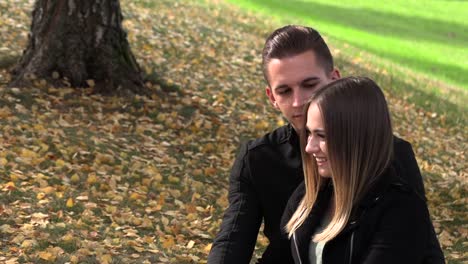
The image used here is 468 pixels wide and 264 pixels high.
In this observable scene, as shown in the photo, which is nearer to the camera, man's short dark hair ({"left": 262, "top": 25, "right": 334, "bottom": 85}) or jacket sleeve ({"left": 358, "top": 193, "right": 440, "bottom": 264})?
jacket sleeve ({"left": 358, "top": 193, "right": 440, "bottom": 264})

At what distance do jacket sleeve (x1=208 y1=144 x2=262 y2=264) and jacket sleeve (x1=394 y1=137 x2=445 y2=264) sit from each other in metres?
0.69

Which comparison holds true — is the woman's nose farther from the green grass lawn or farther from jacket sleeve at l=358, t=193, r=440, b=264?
the green grass lawn

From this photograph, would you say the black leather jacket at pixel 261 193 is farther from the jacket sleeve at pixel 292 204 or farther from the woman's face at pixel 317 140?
the woman's face at pixel 317 140

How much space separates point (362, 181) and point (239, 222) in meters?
0.85

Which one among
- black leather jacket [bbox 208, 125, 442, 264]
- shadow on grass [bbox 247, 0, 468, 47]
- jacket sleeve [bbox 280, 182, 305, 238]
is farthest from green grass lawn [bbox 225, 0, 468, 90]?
jacket sleeve [bbox 280, 182, 305, 238]

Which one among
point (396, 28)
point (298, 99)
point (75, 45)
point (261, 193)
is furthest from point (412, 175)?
point (396, 28)

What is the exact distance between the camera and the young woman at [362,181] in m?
3.13

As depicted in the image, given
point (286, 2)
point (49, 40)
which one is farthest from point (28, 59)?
point (286, 2)

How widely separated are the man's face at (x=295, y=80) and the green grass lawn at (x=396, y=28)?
1481 centimetres

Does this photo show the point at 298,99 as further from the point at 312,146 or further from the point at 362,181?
the point at 362,181

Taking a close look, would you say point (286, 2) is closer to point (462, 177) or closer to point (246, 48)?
point (246, 48)

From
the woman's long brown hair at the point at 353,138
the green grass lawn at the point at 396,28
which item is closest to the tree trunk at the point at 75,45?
the woman's long brown hair at the point at 353,138

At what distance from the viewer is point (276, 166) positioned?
3.91 m

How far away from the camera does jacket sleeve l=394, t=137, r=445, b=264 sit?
137 inches
